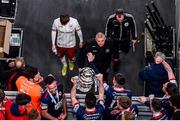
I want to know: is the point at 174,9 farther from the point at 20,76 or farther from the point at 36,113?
the point at 36,113

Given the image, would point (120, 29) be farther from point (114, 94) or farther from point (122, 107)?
point (122, 107)

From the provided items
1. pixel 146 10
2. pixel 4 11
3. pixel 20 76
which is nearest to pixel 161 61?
pixel 20 76

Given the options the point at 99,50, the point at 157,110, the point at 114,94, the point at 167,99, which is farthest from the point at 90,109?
the point at 99,50

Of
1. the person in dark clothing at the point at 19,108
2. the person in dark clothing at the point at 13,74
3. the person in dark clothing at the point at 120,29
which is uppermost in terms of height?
the person in dark clothing at the point at 120,29

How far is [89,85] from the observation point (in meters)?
8.15

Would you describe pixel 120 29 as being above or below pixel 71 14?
below

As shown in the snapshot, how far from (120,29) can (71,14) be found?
6.67 feet

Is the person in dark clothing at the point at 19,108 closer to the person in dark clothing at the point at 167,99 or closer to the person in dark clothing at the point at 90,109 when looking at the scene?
the person in dark clothing at the point at 90,109

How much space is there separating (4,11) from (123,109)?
15.8ft

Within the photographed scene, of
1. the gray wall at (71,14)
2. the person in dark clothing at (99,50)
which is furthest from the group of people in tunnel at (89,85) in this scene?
the gray wall at (71,14)

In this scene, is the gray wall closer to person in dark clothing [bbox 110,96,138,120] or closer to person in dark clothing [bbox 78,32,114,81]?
person in dark clothing [bbox 78,32,114,81]

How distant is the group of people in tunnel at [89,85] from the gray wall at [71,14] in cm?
41

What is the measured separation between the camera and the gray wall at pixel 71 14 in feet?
34.8

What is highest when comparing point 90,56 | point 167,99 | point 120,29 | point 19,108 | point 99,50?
point 120,29
